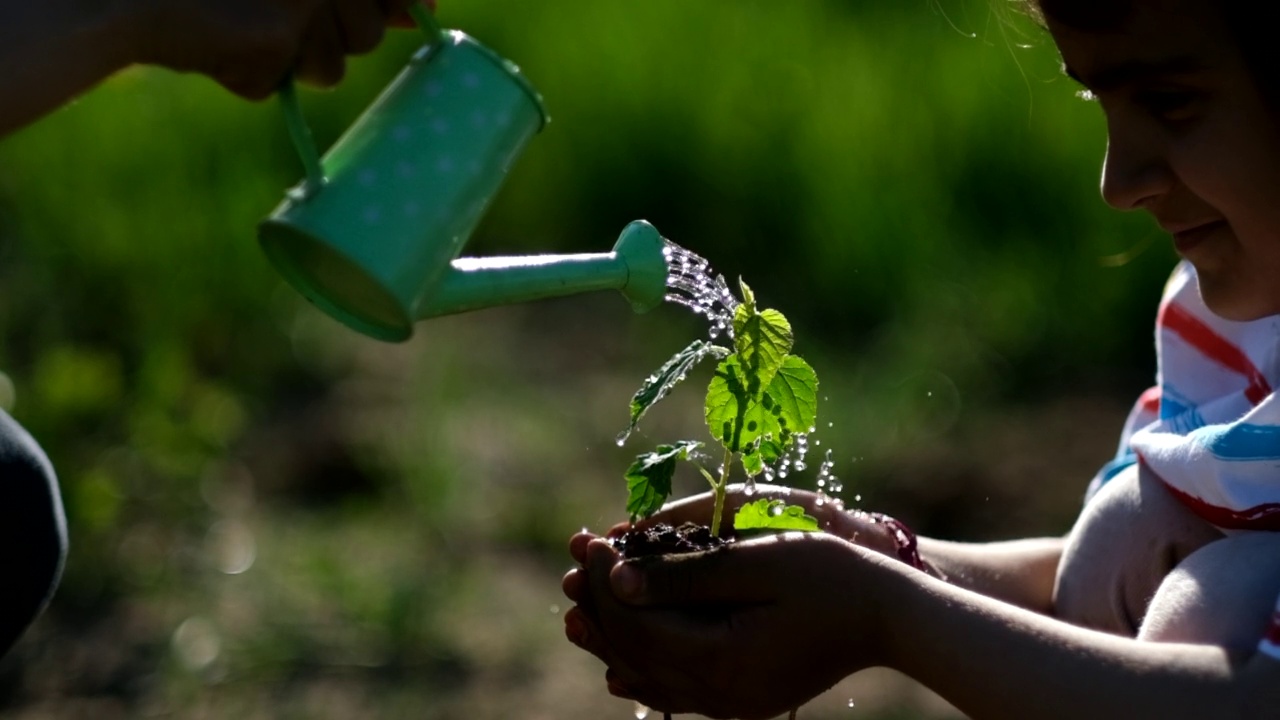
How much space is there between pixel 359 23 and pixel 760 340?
422 mm

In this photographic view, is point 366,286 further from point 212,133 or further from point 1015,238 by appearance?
point 212,133

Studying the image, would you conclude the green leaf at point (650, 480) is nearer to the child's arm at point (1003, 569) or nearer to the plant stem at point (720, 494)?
the plant stem at point (720, 494)

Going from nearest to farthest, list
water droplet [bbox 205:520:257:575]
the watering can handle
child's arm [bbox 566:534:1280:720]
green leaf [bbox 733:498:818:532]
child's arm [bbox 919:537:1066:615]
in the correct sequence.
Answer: the watering can handle < child's arm [bbox 566:534:1280:720] < green leaf [bbox 733:498:818:532] < child's arm [bbox 919:537:1066:615] < water droplet [bbox 205:520:257:575]

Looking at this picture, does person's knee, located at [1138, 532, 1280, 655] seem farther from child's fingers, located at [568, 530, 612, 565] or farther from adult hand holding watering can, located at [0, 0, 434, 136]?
adult hand holding watering can, located at [0, 0, 434, 136]

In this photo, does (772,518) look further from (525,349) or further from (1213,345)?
(525,349)

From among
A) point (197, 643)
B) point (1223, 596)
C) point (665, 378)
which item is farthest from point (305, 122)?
point (197, 643)

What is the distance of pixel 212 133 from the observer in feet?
13.2

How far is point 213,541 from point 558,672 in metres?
0.73

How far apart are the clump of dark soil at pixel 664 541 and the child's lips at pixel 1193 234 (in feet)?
1.64

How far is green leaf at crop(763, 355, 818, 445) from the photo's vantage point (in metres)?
1.36

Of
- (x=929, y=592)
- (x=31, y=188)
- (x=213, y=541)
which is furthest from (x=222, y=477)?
(x=929, y=592)

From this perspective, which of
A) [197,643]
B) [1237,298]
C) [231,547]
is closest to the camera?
[1237,298]

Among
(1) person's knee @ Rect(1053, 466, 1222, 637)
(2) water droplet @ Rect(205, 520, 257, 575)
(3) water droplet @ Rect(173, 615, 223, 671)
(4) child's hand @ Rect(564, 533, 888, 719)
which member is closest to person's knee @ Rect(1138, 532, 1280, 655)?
(1) person's knee @ Rect(1053, 466, 1222, 637)

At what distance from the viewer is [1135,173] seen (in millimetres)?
1372
